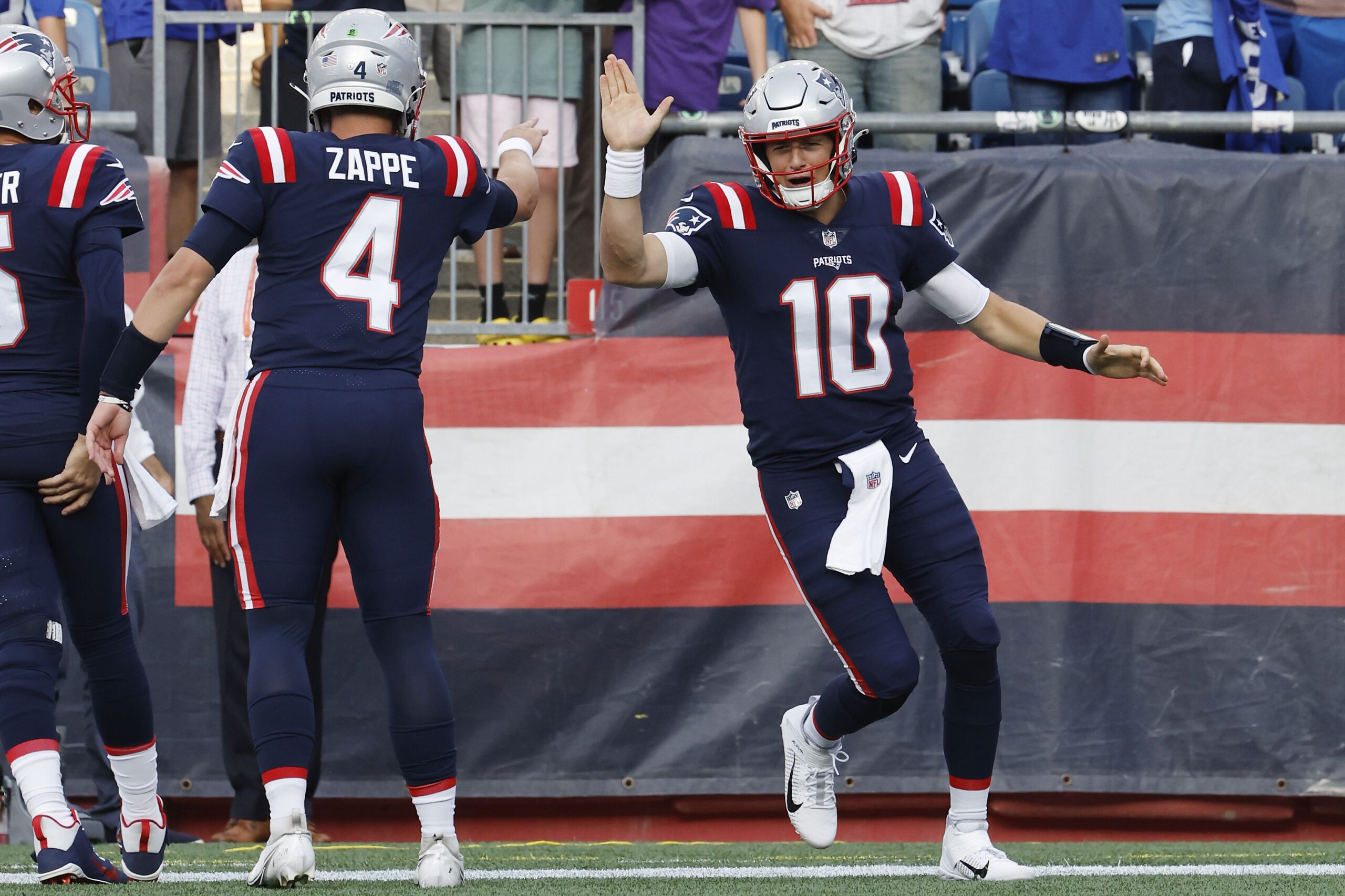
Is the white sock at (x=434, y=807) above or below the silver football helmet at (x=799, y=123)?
below

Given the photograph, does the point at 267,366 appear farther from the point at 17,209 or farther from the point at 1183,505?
the point at 1183,505

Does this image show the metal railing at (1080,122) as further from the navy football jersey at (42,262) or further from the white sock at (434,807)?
the white sock at (434,807)

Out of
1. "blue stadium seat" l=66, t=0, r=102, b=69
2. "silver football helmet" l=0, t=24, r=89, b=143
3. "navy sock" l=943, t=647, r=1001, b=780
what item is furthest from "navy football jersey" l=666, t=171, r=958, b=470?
"blue stadium seat" l=66, t=0, r=102, b=69

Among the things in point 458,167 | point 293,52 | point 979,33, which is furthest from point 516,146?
point 979,33

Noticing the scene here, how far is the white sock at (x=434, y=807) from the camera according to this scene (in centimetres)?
348

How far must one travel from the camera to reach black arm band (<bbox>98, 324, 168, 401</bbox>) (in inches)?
A: 135

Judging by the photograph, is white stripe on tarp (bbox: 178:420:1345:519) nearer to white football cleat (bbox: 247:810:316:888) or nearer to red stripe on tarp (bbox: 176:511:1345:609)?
red stripe on tarp (bbox: 176:511:1345:609)

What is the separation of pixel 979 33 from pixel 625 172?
3608mm

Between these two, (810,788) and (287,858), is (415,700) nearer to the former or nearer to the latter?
(287,858)

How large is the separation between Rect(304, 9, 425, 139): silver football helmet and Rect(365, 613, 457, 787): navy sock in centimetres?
112

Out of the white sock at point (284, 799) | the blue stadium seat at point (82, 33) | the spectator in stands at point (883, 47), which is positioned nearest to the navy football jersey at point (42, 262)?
the white sock at point (284, 799)

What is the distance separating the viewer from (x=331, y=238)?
3.44m

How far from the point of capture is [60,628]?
3701mm

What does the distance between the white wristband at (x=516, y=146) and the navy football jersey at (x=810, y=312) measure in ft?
1.25
